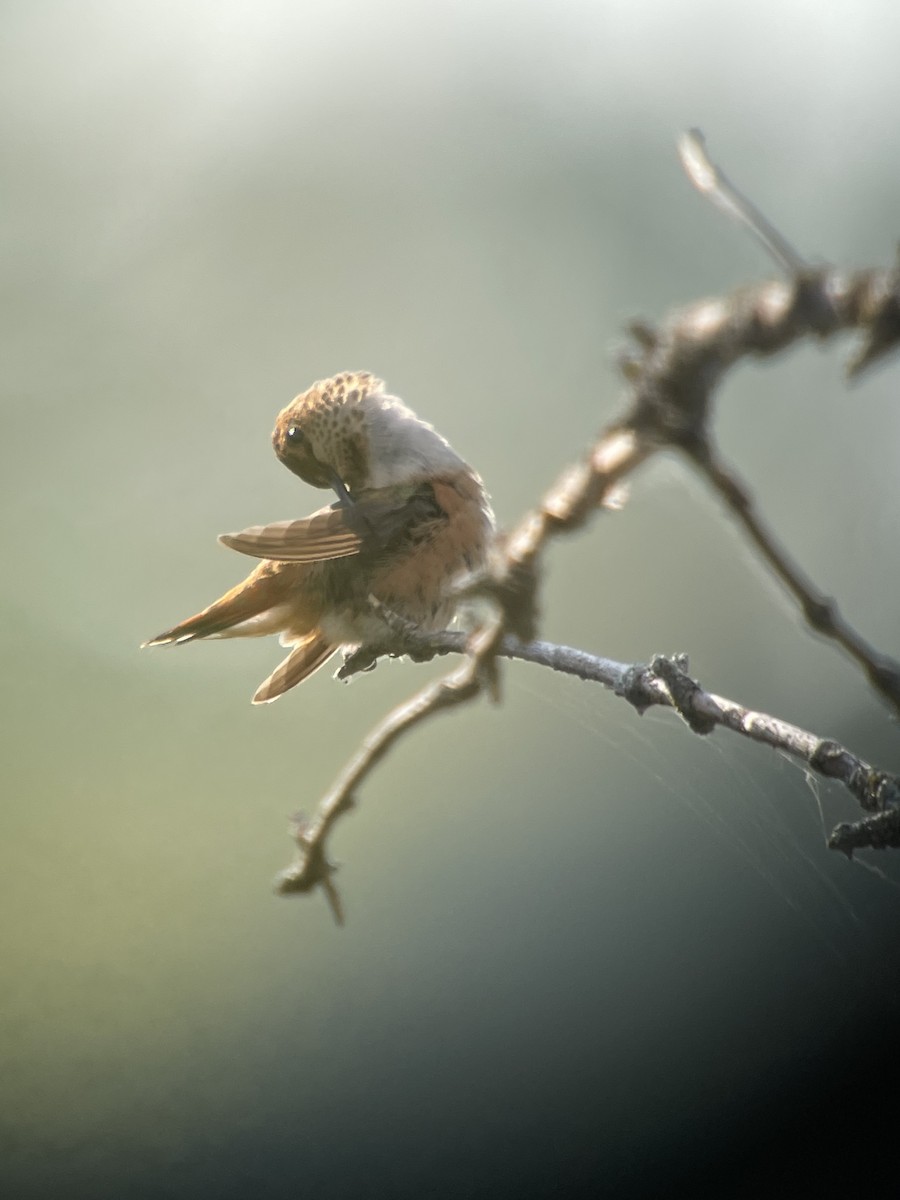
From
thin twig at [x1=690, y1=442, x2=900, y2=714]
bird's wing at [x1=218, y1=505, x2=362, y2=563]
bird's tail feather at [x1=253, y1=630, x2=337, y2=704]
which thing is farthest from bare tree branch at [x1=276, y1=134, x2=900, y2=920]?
bird's tail feather at [x1=253, y1=630, x2=337, y2=704]

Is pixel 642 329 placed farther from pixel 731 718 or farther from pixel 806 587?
pixel 731 718

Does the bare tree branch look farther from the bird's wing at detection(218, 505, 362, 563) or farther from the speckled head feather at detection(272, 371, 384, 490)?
the speckled head feather at detection(272, 371, 384, 490)

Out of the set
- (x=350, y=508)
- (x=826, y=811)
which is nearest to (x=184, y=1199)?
(x=350, y=508)

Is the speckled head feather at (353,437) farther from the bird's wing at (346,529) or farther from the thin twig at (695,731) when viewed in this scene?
the thin twig at (695,731)

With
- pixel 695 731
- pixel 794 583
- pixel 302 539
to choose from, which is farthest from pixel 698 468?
pixel 302 539

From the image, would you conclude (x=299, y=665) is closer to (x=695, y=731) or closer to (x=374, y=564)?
(x=374, y=564)

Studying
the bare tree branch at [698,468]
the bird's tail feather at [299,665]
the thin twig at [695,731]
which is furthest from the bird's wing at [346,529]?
the bare tree branch at [698,468]
